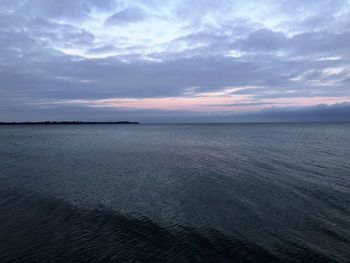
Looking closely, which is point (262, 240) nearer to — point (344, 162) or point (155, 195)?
point (155, 195)

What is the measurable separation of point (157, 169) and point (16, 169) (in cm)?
1646

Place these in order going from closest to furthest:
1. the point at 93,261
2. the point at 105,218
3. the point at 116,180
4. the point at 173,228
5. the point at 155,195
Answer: the point at 93,261 < the point at 173,228 < the point at 105,218 < the point at 155,195 < the point at 116,180

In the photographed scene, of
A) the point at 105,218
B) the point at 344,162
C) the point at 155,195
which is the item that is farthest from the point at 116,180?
the point at 344,162

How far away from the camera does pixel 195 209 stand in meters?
16.4

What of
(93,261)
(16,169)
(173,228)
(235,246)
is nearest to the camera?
(93,261)

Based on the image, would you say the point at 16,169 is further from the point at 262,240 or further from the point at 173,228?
the point at 262,240

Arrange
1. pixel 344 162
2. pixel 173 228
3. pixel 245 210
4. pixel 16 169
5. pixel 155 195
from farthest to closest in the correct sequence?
1. pixel 344 162
2. pixel 16 169
3. pixel 155 195
4. pixel 245 210
5. pixel 173 228

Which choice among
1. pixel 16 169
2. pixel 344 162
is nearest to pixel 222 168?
pixel 344 162

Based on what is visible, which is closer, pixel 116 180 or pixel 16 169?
pixel 116 180

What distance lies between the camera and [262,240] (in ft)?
40.1

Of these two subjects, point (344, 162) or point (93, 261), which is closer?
point (93, 261)

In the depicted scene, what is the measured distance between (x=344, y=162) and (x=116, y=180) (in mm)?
29385

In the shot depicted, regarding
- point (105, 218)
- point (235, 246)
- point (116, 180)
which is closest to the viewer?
Answer: point (235, 246)

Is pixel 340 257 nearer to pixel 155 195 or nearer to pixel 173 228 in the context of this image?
pixel 173 228
